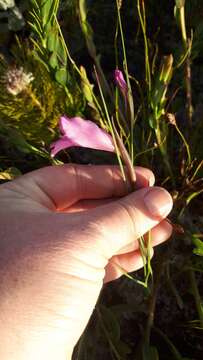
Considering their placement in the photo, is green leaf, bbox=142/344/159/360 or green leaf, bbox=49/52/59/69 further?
green leaf, bbox=142/344/159/360

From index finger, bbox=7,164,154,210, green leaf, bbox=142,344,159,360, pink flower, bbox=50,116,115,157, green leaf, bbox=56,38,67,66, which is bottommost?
green leaf, bbox=142,344,159,360

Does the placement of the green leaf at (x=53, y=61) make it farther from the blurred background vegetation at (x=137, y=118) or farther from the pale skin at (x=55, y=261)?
the pale skin at (x=55, y=261)

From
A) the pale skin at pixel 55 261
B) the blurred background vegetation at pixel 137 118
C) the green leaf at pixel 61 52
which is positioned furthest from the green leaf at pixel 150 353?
the green leaf at pixel 61 52

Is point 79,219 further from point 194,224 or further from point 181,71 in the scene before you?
point 181,71

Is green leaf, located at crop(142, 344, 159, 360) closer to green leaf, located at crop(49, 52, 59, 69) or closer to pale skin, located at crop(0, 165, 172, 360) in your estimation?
pale skin, located at crop(0, 165, 172, 360)

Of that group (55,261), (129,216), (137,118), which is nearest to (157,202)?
(129,216)

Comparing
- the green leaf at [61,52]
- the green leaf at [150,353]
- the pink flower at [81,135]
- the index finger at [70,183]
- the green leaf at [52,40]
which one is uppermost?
the green leaf at [52,40]

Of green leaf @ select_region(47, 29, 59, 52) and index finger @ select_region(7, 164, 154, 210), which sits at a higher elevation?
green leaf @ select_region(47, 29, 59, 52)

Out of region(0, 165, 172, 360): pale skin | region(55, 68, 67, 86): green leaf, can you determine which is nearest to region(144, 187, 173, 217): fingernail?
region(0, 165, 172, 360): pale skin
